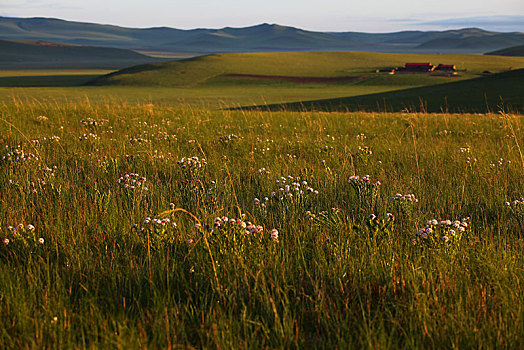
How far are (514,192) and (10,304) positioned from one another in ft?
17.1

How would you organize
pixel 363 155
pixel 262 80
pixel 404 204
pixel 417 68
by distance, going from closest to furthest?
pixel 404 204 → pixel 363 155 → pixel 262 80 → pixel 417 68

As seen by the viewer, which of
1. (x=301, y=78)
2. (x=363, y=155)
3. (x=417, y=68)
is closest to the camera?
(x=363, y=155)

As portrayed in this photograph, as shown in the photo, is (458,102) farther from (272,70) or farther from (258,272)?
(272,70)

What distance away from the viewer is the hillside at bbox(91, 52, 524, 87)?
66.4 m

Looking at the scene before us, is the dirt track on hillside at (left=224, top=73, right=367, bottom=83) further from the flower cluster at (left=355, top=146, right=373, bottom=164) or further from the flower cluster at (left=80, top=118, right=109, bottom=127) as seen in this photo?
the flower cluster at (left=355, top=146, right=373, bottom=164)

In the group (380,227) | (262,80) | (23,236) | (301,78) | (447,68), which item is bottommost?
(23,236)

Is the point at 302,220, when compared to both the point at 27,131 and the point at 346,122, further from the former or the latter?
the point at 346,122

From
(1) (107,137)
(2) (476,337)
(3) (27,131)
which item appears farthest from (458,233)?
(3) (27,131)

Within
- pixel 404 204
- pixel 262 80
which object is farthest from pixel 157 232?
pixel 262 80

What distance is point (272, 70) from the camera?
78.4 m

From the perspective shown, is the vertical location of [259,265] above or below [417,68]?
below

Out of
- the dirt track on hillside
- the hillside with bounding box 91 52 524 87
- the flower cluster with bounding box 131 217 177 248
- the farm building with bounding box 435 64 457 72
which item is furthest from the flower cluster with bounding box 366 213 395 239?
the farm building with bounding box 435 64 457 72

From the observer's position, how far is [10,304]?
8.77ft

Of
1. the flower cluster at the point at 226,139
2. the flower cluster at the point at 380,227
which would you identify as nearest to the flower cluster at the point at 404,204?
the flower cluster at the point at 380,227
